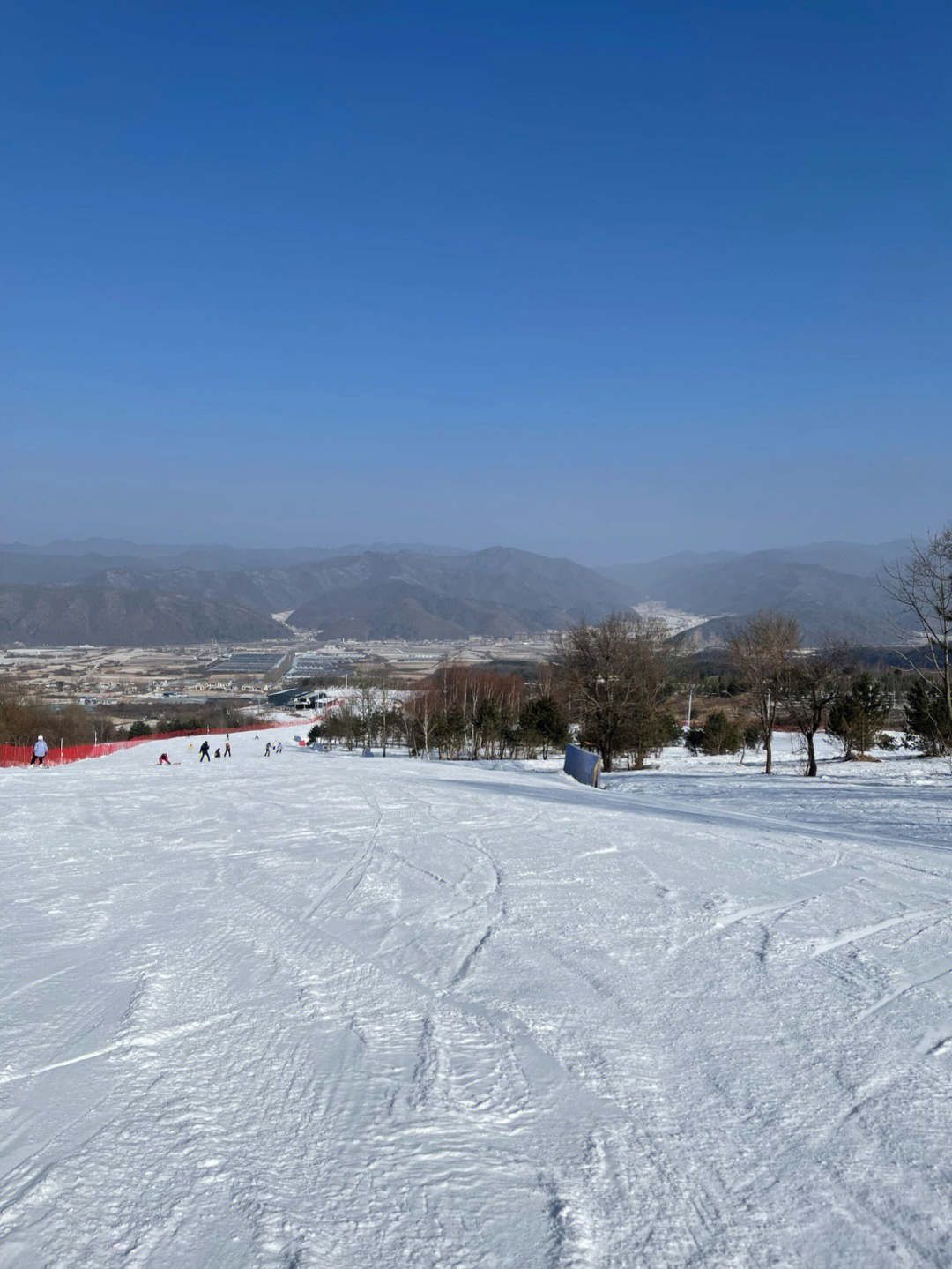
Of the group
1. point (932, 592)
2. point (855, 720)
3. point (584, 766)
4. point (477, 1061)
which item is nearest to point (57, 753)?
point (584, 766)

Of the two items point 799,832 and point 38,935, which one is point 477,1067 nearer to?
point 38,935

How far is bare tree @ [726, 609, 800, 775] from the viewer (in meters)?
34.1

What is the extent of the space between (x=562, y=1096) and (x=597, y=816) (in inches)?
358

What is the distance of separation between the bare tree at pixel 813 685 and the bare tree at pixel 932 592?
10.4 metres

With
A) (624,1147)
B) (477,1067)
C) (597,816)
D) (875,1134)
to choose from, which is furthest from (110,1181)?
(597,816)

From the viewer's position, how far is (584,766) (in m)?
23.5

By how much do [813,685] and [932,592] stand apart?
11520mm

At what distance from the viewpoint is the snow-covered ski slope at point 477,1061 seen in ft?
10.5

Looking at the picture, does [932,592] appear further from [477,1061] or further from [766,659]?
[477,1061]

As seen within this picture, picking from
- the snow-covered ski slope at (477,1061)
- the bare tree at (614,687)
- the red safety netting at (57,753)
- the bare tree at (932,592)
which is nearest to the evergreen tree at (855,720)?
the bare tree at (614,687)

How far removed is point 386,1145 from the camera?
3.71 metres

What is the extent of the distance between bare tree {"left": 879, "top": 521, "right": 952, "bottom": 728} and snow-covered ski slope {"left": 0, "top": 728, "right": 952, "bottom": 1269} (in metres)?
12.9

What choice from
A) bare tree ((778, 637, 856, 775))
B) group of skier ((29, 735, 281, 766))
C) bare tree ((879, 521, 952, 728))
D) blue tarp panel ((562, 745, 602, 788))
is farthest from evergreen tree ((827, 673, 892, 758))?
group of skier ((29, 735, 281, 766))

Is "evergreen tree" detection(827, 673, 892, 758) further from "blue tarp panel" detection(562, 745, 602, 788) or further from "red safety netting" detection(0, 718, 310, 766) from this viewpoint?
"red safety netting" detection(0, 718, 310, 766)
